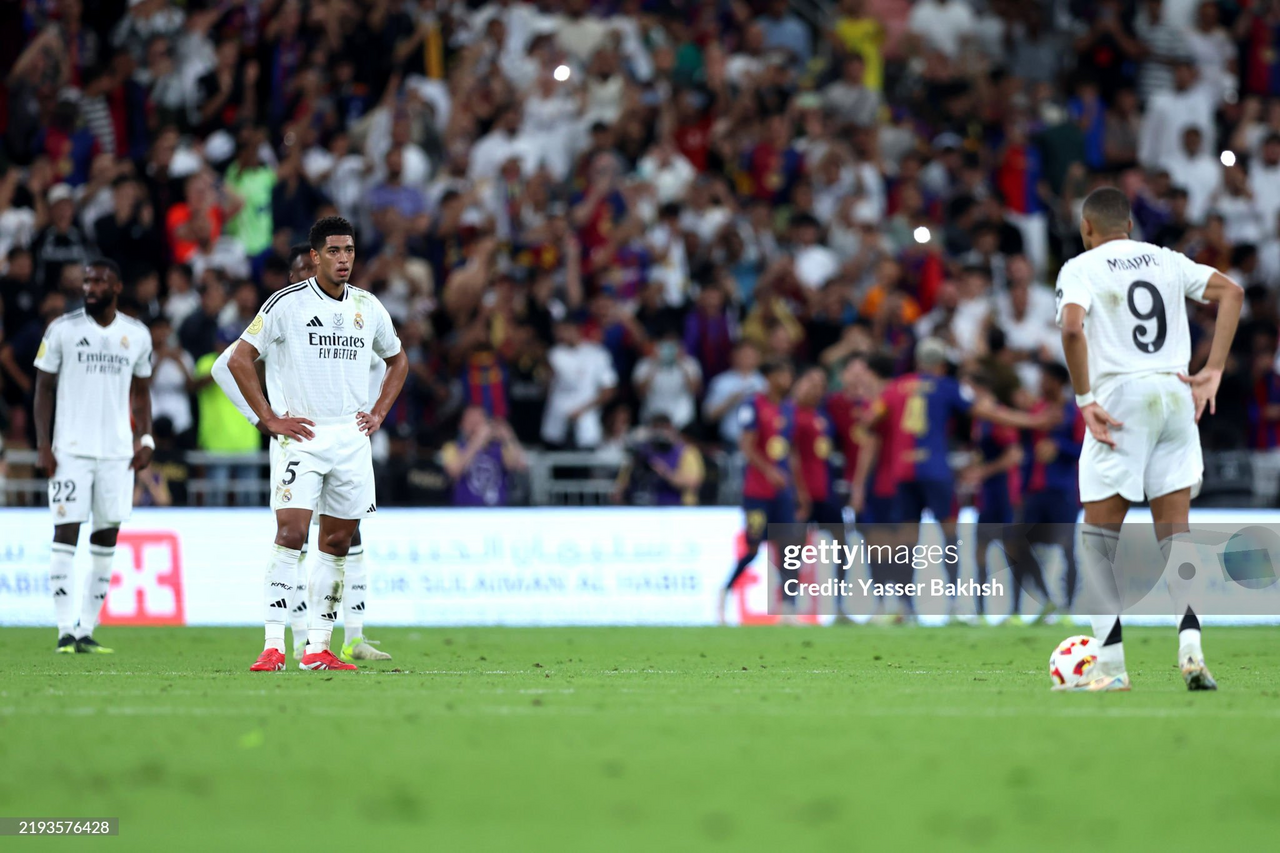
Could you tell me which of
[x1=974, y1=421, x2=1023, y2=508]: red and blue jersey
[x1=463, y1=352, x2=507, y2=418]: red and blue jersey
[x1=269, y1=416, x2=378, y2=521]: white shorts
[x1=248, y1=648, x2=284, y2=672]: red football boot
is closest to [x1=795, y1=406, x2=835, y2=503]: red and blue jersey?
[x1=974, y1=421, x2=1023, y2=508]: red and blue jersey

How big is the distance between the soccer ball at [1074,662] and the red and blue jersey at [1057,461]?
27.9ft

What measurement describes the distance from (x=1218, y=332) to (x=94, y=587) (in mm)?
8652

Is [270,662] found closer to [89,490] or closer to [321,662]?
[321,662]

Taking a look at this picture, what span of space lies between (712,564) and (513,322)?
151 inches

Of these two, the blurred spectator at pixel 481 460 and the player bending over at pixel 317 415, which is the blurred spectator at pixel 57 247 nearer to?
the blurred spectator at pixel 481 460

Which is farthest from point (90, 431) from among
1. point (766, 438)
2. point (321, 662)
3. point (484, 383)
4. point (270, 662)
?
point (766, 438)

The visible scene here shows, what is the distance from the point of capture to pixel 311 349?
10.6 metres

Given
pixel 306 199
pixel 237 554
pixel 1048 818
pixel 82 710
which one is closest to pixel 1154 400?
pixel 1048 818

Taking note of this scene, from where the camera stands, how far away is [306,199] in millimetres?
20250

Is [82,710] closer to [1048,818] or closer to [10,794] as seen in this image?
[10,794]

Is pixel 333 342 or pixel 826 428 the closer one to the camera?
pixel 333 342

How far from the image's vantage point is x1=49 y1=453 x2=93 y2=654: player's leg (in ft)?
43.0

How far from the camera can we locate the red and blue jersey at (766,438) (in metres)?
17.8
